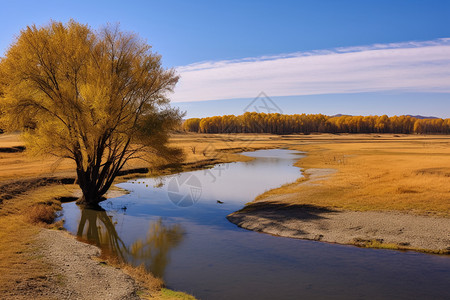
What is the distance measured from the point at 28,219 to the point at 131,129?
408 inches

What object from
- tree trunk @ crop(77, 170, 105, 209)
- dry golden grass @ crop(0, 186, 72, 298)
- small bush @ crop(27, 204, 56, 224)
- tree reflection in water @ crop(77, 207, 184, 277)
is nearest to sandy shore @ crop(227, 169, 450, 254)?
tree reflection in water @ crop(77, 207, 184, 277)

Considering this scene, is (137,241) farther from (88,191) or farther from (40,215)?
(88,191)

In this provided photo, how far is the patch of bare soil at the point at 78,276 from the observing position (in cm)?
1277

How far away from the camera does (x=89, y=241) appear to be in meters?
21.7

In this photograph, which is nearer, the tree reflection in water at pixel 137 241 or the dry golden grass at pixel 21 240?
the dry golden grass at pixel 21 240

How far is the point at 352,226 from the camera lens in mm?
23125

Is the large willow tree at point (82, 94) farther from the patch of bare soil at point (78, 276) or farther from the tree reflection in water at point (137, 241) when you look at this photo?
the patch of bare soil at point (78, 276)

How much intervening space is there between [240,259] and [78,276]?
8149 mm

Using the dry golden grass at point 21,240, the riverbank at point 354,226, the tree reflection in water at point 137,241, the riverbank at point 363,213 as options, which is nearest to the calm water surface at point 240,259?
the tree reflection in water at point 137,241

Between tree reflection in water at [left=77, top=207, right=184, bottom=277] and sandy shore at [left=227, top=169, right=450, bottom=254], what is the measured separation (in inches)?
220

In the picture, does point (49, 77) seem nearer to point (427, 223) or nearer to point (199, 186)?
point (199, 186)

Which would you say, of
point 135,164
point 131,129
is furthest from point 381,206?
point 135,164

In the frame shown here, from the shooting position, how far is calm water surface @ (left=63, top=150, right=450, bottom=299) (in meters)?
14.8

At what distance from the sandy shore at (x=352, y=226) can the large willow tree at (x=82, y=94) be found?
11514mm
